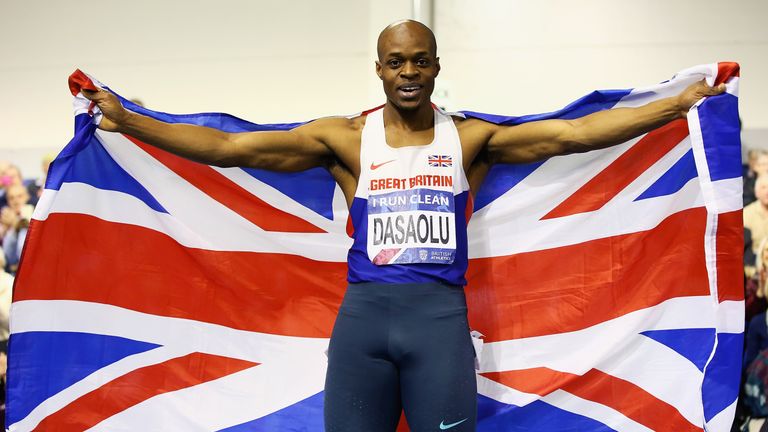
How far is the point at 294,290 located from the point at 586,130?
41.3 inches

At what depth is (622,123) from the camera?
Answer: 2.10m

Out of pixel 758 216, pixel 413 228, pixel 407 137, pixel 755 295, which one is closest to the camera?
pixel 413 228

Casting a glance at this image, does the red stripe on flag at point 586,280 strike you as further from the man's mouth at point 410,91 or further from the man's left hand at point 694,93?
the man's mouth at point 410,91

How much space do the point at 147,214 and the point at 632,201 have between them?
1509 millimetres

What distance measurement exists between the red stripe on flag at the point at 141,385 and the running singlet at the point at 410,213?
2.32 feet

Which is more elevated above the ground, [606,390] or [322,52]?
[322,52]

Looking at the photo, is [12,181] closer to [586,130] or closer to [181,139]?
[181,139]

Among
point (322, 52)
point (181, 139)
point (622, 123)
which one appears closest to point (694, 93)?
point (622, 123)

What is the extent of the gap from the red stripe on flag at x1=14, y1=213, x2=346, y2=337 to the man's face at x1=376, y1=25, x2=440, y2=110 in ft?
2.36

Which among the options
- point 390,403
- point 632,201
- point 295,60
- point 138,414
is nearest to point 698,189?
point 632,201

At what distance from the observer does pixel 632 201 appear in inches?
94.9

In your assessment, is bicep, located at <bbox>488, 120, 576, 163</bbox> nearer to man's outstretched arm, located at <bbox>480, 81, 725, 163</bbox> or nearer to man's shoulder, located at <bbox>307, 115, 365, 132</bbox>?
man's outstretched arm, located at <bbox>480, 81, 725, 163</bbox>

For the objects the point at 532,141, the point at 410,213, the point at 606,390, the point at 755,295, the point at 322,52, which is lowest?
the point at 606,390

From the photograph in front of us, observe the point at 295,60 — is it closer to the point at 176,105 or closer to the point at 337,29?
the point at 337,29
